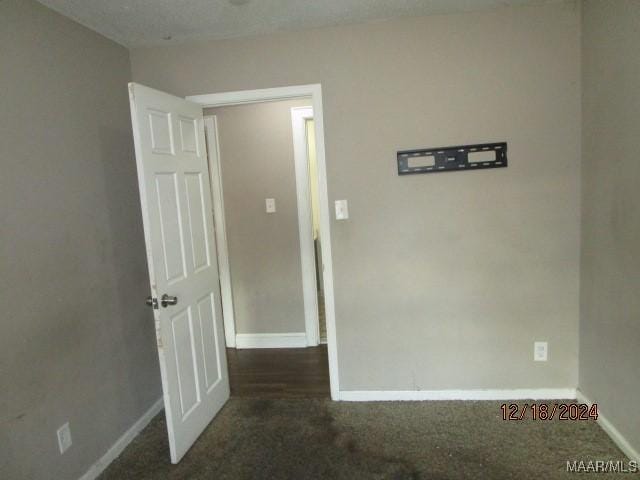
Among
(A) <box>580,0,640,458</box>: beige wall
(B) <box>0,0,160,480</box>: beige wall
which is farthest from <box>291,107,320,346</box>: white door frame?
(A) <box>580,0,640,458</box>: beige wall

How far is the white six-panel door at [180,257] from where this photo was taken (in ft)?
6.46

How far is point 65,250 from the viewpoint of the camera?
1913 millimetres

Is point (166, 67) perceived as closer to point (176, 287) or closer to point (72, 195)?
point (72, 195)

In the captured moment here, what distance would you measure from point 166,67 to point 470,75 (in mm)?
1874

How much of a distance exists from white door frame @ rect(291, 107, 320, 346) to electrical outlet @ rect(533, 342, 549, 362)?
1.76 metres

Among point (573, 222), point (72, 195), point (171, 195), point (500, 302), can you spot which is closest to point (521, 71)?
point (573, 222)

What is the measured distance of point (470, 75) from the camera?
2311 mm

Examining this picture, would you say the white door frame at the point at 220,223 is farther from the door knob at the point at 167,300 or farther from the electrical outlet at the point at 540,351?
the electrical outlet at the point at 540,351

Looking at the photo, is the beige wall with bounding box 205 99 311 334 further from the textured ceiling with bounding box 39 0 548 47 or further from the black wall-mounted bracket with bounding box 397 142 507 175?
the black wall-mounted bracket with bounding box 397 142 507 175

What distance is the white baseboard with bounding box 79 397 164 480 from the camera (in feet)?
6.61

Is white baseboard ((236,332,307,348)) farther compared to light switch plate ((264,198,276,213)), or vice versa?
white baseboard ((236,332,307,348))

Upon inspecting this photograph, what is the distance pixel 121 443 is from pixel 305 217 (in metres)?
2.09
